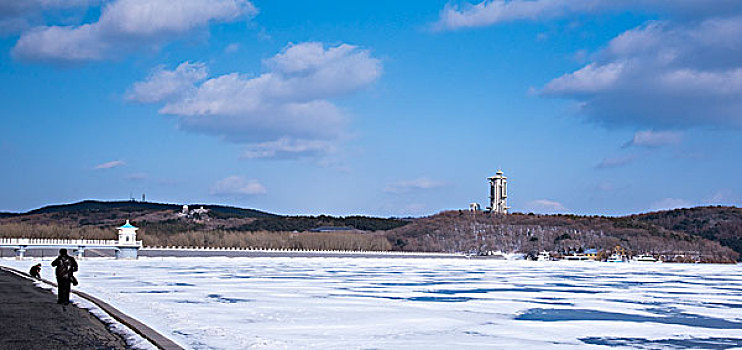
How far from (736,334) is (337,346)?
408 inches

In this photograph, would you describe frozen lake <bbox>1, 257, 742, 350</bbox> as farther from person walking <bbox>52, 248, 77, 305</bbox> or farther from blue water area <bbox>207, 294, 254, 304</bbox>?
person walking <bbox>52, 248, 77, 305</bbox>

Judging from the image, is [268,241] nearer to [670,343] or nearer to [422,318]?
[422,318]

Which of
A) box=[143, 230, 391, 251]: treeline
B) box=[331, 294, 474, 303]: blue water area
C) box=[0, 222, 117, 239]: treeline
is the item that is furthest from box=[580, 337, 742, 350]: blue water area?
box=[143, 230, 391, 251]: treeline

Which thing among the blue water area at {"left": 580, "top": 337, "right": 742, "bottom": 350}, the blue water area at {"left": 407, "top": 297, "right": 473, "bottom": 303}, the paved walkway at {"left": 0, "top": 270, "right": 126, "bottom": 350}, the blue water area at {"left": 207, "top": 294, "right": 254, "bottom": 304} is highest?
the paved walkway at {"left": 0, "top": 270, "right": 126, "bottom": 350}

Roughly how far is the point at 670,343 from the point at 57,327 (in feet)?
43.8

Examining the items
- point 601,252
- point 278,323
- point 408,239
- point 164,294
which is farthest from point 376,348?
point 408,239

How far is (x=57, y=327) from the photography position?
16406mm

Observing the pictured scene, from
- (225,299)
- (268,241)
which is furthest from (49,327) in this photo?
(268,241)

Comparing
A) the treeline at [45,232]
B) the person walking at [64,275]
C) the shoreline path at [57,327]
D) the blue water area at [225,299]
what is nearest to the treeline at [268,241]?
the treeline at [45,232]

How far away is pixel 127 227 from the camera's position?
94.6 m

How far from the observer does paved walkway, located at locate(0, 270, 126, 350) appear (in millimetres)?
13930

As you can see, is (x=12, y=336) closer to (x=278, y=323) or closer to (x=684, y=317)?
(x=278, y=323)

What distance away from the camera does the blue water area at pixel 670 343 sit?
16719 millimetres

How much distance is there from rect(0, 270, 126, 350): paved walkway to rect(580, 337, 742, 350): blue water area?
10275mm
